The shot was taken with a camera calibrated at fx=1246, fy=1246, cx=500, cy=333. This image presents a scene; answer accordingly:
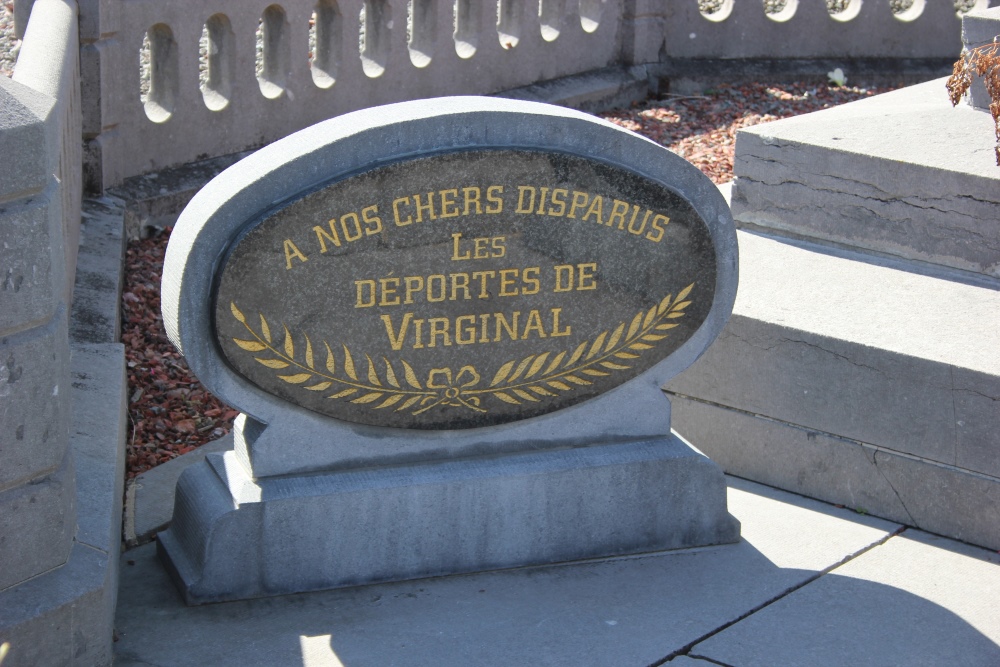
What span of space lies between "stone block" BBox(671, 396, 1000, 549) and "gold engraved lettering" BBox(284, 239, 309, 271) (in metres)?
1.89

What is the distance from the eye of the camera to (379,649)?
3531 mm

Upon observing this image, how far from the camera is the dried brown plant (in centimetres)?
457

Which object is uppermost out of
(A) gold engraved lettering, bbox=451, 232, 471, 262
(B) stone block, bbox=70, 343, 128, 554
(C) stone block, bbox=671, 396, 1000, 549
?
(A) gold engraved lettering, bbox=451, 232, 471, 262

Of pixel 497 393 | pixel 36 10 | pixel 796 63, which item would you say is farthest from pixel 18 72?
pixel 796 63

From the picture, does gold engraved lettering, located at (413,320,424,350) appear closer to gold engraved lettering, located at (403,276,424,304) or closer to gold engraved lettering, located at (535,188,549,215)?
gold engraved lettering, located at (403,276,424,304)

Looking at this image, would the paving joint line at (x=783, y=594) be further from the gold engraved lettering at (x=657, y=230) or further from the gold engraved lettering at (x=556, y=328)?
the gold engraved lettering at (x=657, y=230)

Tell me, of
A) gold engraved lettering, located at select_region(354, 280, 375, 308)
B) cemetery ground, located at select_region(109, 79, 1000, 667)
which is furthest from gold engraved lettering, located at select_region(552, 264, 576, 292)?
cemetery ground, located at select_region(109, 79, 1000, 667)

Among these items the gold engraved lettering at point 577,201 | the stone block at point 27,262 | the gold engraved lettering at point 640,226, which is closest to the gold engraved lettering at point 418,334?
the gold engraved lettering at point 577,201

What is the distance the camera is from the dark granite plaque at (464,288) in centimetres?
348

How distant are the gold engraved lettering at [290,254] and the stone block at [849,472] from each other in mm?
1885

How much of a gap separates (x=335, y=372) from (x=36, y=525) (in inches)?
37.5

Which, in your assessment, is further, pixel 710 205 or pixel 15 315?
pixel 710 205

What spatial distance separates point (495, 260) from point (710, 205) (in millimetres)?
700

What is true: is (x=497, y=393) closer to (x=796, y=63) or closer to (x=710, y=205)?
(x=710, y=205)
